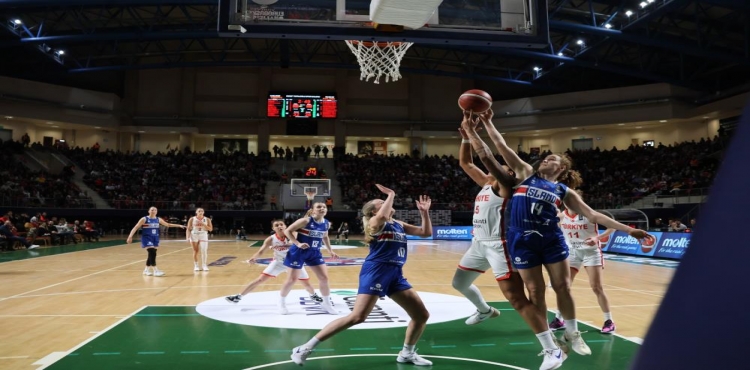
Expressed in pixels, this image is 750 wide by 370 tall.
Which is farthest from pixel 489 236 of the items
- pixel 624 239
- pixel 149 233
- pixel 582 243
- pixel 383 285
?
pixel 624 239

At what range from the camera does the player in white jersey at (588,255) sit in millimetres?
7250

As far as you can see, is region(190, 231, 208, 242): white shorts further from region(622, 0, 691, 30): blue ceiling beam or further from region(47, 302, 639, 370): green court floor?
region(622, 0, 691, 30): blue ceiling beam

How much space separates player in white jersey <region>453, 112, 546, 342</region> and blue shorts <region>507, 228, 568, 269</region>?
1.29 feet

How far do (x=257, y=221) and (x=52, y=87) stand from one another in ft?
63.9

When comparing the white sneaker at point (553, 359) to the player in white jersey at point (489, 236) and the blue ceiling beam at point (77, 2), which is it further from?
the blue ceiling beam at point (77, 2)

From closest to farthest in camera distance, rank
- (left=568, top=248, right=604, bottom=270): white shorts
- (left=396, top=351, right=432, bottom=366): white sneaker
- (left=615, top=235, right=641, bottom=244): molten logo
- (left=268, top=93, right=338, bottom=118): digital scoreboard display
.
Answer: (left=396, top=351, right=432, bottom=366): white sneaker < (left=568, top=248, right=604, bottom=270): white shorts < (left=615, top=235, right=641, bottom=244): molten logo < (left=268, top=93, right=338, bottom=118): digital scoreboard display

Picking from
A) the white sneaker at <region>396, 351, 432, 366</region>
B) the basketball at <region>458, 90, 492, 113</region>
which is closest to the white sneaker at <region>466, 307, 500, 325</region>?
the white sneaker at <region>396, 351, 432, 366</region>

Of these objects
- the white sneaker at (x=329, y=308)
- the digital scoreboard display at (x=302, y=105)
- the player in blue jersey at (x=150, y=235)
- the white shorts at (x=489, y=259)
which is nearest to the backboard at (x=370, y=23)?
the white shorts at (x=489, y=259)

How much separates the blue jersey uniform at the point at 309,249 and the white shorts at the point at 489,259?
279 cm

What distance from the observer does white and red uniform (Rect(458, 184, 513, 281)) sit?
6.06 m

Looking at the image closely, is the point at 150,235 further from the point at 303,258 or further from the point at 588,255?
the point at 588,255

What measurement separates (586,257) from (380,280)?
3.62 m

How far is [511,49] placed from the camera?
109ft

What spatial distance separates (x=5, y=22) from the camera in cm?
3003
